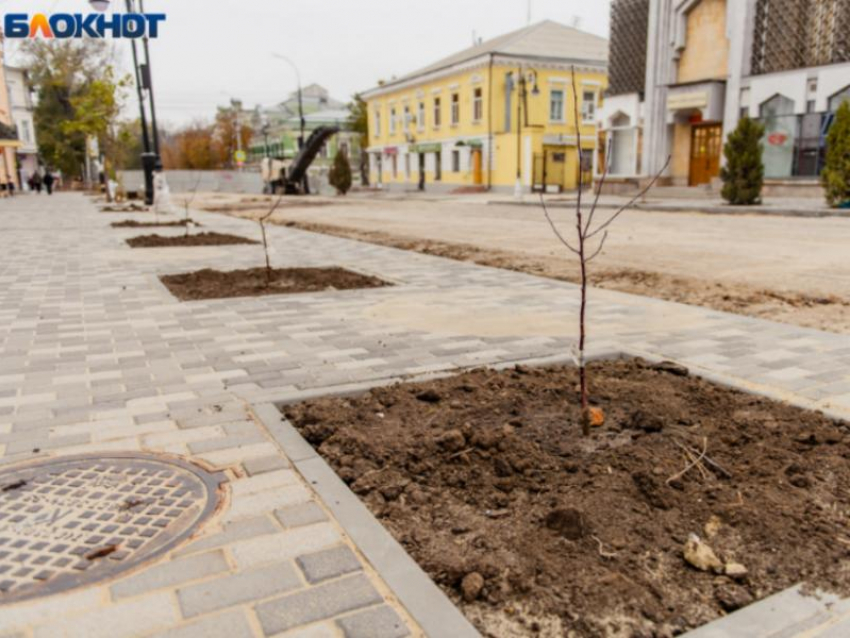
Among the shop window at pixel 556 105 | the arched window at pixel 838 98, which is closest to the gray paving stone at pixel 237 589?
the arched window at pixel 838 98

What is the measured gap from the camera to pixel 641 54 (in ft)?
115

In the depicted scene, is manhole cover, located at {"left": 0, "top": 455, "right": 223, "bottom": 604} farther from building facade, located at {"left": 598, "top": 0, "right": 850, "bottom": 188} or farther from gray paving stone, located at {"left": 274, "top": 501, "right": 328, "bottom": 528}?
building facade, located at {"left": 598, "top": 0, "right": 850, "bottom": 188}

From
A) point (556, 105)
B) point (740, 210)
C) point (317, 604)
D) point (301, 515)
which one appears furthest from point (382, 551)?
point (556, 105)

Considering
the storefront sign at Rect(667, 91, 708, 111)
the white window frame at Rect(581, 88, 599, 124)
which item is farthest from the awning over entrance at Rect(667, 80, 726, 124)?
the white window frame at Rect(581, 88, 599, 124)

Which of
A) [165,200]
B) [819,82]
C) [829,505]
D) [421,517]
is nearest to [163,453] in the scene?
[421,517]

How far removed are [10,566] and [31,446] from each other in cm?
118

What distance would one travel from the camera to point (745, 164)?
77.2 ft

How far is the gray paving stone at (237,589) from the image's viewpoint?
87.9 inches

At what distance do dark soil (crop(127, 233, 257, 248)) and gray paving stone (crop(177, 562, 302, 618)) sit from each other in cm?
1185

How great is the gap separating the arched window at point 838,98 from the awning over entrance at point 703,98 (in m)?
5.33

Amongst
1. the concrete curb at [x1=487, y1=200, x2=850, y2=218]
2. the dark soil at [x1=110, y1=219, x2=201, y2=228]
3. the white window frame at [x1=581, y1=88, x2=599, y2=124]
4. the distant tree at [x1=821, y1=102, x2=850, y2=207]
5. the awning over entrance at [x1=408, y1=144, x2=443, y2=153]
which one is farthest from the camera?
the awning over entrance at [x1=408, y1=144, x2=443, y2=153]

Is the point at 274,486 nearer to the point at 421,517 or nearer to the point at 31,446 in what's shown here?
the point at 421,517

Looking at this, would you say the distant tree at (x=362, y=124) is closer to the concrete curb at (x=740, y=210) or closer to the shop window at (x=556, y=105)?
the shop window at (x=556, y=105)

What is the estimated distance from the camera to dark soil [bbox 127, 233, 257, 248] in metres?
13.6
